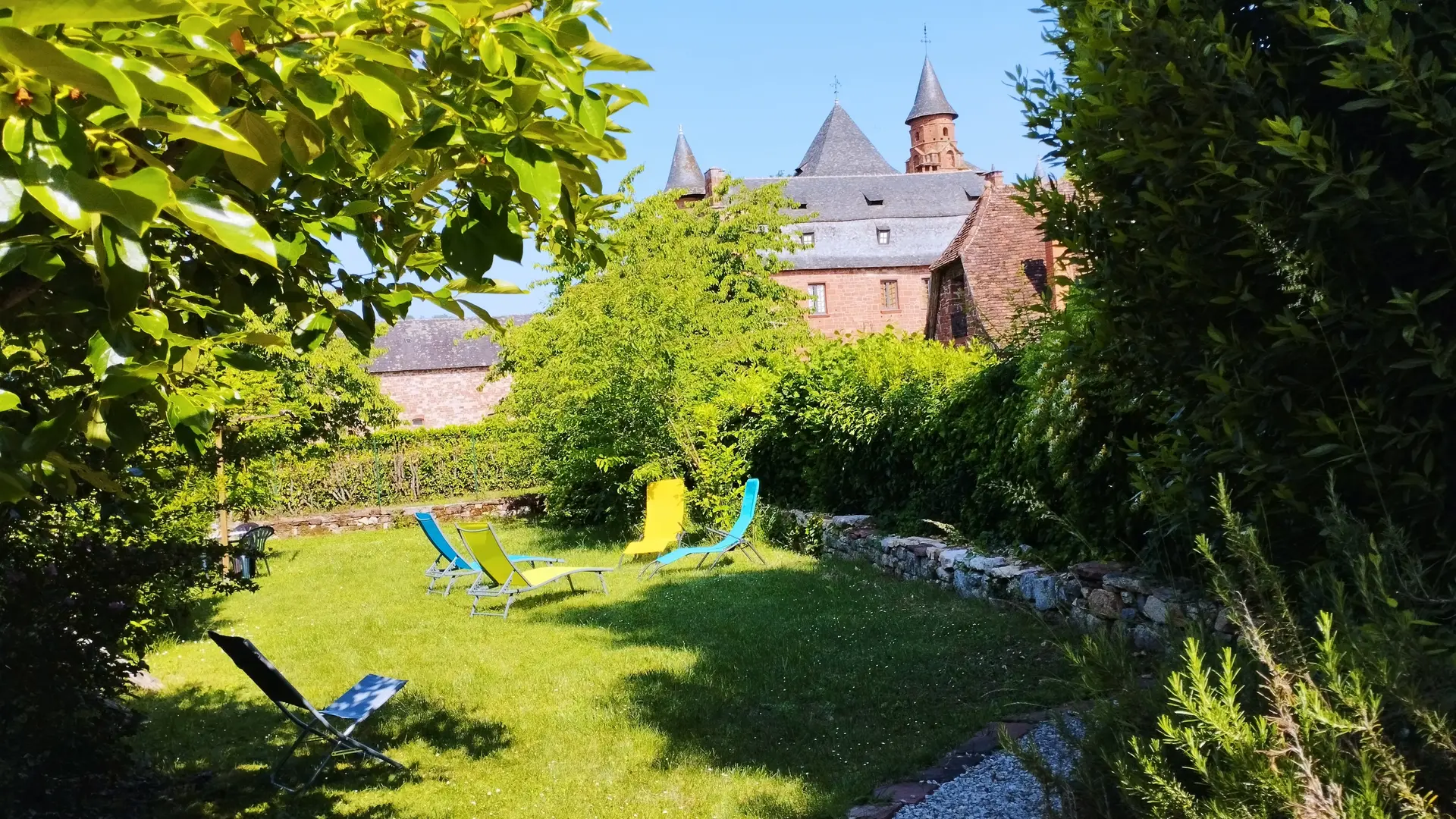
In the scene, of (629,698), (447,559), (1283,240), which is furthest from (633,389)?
(1283,240)

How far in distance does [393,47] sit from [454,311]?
2.61 feet

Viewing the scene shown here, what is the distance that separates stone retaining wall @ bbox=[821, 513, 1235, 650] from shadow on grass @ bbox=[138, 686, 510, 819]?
3.51 meters

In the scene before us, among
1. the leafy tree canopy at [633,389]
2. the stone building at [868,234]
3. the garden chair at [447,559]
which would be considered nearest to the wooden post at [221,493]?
the garden chair at [447,559]

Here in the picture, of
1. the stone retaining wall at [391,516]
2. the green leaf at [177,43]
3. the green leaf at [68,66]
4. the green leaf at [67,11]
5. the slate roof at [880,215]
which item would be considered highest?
the slate roof at [880,215]

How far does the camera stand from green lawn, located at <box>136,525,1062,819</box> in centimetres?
498

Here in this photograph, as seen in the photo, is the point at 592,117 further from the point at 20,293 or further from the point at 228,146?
the point at 20,293

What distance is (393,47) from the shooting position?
1.72 m

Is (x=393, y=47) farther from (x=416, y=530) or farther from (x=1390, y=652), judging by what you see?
(x=416, y=530)

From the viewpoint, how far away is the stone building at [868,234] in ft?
187

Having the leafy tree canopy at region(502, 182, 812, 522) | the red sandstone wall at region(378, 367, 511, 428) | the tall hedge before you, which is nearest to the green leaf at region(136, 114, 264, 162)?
the tall hedge

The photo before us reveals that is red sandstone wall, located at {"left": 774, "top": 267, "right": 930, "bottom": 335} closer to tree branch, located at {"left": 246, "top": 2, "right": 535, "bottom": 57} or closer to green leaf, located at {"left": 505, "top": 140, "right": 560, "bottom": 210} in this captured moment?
tree branch, located at {"left": 246, "top": 2, "right": 535, "bottom": 57}

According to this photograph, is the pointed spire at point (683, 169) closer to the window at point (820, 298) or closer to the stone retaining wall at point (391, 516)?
the window at point (820, 298)

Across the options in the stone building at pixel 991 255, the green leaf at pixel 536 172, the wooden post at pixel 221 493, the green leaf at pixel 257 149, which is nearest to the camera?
the green leaf at pixel 257 149

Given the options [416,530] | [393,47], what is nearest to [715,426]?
[416,530]
